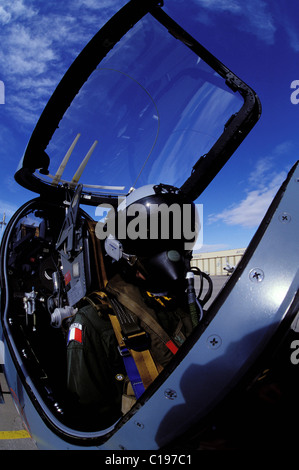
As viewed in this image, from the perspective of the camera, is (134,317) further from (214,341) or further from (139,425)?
(214,341)

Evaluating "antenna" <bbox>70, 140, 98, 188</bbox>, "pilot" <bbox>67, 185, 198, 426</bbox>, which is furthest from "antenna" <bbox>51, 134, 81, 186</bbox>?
"pilot" <bbox>67, 185, 198, 426</bbox>

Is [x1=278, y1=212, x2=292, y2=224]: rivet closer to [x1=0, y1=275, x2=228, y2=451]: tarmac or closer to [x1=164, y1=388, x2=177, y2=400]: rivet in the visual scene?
[x1=164, y1=388, x2=177, y2=400]: rivet

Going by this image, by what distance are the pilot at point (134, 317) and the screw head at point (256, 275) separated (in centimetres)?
68

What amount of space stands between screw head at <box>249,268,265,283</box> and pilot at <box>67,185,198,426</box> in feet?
2.23

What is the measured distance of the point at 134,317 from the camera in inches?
48.8

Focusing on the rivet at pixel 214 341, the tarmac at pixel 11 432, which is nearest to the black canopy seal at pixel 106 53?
the rivet at pixel 214 341

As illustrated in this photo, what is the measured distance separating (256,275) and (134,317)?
2.54 ft

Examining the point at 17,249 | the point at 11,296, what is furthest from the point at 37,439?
the point at 17,249

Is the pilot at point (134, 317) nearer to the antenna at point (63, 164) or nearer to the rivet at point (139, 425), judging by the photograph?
the rivet at point (139, 425)

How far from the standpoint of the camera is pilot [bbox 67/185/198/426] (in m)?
1.16

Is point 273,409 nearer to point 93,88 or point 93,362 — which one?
point 93,362

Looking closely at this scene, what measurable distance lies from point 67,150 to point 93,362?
1692 mm

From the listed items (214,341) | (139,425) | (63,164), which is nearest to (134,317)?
(139,425)

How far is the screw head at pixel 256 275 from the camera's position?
0.59 meters
